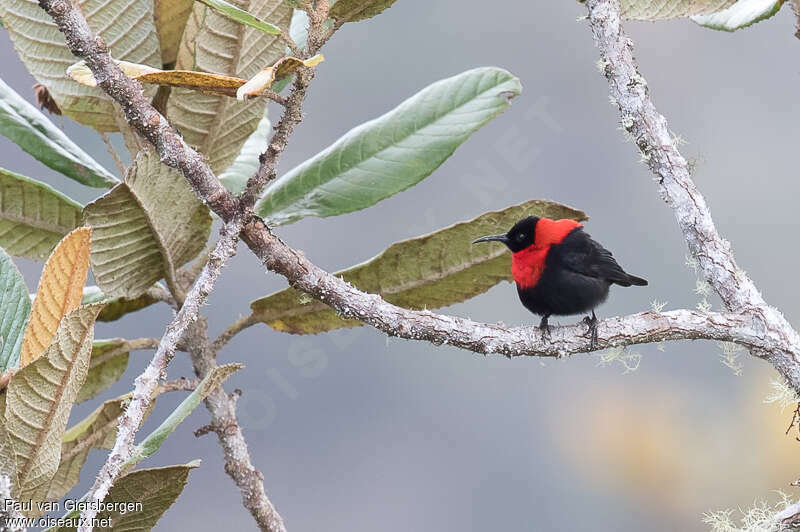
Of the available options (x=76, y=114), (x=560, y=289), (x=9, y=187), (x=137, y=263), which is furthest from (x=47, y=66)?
(x=560, y=289)

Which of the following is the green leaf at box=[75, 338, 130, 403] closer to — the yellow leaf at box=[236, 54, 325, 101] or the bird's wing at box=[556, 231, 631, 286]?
the yellow leaf at box=[236, 54, 325, 101]

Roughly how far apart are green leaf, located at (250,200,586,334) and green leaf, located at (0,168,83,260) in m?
0.35

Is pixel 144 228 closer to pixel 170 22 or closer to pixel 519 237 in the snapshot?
pixel 170 22

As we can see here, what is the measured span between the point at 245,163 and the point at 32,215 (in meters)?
0.53

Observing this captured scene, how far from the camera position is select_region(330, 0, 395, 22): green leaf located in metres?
1.20

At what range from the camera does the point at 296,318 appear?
1.60 m

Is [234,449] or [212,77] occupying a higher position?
[212,77]

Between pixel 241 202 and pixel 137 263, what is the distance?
29 centimetres

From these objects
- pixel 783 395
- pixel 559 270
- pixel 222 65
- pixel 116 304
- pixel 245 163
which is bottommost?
pixel 783 395

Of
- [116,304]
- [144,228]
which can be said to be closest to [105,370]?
[116,304]

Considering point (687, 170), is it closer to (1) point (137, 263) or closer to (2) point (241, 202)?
(2) point (241, 202)

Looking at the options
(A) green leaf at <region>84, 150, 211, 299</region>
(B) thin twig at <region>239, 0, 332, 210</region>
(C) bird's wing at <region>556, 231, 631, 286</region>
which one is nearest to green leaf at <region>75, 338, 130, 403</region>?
(A) green leaf at <region>84, 150, 211, 299</region>

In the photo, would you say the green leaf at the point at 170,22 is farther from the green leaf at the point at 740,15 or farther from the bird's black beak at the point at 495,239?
the green leaf at the point at 740,15

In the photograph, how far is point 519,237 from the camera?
171cm
